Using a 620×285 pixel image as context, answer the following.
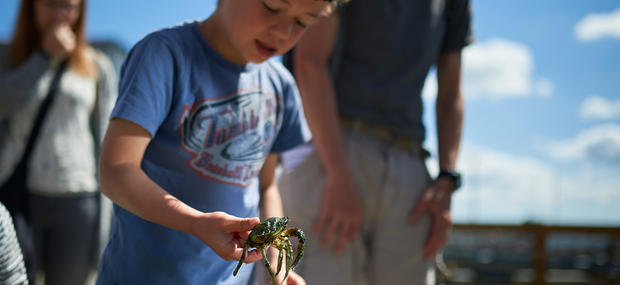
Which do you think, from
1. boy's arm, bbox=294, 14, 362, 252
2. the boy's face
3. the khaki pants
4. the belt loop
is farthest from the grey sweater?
the boy's face

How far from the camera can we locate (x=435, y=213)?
1.94m

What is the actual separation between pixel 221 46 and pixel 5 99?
152 cm

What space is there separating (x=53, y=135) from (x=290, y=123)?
4.68 feet

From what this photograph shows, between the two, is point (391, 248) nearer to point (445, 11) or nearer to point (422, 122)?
A: point (422, 122)

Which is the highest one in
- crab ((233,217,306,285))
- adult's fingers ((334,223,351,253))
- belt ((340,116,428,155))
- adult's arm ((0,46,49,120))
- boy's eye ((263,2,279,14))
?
boy's eye ((263,2,279,14))

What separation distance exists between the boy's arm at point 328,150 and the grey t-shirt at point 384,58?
0.32 ft

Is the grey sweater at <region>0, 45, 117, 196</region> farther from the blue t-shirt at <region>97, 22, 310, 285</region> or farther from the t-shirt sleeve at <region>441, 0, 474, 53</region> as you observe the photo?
the t-shirt sleeve at <region>441, 0, 474, 53</region>

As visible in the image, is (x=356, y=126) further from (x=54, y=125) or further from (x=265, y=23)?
(x=54, y=125)

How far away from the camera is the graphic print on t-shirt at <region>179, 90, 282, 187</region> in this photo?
117cm

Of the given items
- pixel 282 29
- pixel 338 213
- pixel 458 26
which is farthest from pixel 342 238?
pixel 458 26

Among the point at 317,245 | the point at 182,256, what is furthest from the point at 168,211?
the point at 317,245

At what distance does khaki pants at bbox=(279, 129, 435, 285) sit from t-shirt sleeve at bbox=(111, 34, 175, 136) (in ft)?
2.78

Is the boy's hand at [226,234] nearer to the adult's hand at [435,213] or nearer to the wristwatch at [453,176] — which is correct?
the adult's hand at [435,213]

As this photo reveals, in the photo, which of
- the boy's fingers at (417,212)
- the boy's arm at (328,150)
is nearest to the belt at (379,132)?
the boy's arm at (328,150)
